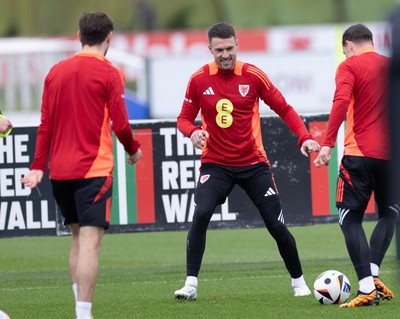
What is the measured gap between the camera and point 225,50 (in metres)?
7.96

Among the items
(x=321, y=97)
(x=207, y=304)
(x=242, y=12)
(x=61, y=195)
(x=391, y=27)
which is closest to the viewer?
(x=391, y=27)

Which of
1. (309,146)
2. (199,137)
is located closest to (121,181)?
(199,137)

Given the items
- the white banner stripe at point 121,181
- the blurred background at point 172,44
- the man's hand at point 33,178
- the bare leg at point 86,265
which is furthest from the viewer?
the blurred background at point 172,44

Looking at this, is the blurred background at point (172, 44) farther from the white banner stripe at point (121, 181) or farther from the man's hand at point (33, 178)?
the man's hand at point (33, 178)

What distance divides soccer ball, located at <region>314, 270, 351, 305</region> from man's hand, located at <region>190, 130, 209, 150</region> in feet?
4.24

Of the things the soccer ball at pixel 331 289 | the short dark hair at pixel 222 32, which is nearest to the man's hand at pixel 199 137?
the short dark hair at pixel 222 32

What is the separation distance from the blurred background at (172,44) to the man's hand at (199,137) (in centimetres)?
1251

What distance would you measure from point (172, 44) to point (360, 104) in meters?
32.3

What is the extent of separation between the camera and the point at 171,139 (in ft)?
38.7

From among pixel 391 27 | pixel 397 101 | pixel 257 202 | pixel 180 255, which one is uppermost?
pixel 391 27

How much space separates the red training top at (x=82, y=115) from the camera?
21.1 ft

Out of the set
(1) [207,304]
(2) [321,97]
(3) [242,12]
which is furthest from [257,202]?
(3) [242,12]

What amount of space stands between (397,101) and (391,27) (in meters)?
0.21

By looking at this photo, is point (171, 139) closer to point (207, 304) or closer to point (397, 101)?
point (207, 304)
